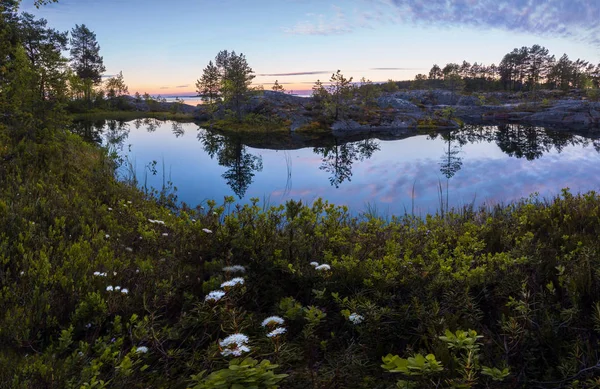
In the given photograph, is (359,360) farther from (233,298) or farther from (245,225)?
(245,225)

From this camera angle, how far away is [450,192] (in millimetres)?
17359

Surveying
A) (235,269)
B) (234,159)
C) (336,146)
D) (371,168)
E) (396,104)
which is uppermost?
(396,104)

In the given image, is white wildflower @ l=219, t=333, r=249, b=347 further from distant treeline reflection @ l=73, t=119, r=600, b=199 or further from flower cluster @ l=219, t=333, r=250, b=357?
distant treeline reflection @ l=73, t=119, r=600, b=199

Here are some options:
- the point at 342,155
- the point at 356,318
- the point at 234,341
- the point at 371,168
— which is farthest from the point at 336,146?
the point at 234,341

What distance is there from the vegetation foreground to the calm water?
732 cm

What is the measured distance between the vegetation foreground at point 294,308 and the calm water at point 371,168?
732 cm

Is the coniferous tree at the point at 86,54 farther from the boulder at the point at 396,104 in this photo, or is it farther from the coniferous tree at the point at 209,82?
the boulder at the point at 396,104

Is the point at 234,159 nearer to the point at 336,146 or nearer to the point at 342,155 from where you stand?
the point at 342,155

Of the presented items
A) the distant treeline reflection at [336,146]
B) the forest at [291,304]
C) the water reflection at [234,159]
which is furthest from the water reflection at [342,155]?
the forest at [291,304]

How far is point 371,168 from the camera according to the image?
23766 millimetres

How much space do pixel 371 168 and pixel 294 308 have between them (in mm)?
20875

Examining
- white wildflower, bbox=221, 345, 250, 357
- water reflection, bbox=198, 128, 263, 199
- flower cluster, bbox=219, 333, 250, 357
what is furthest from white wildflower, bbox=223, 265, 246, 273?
water reflection, bbox=198, 128, 263, 199

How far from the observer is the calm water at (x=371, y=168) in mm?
17094

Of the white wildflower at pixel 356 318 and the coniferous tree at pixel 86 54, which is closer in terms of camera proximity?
the white wildflower at pixel 356 318
